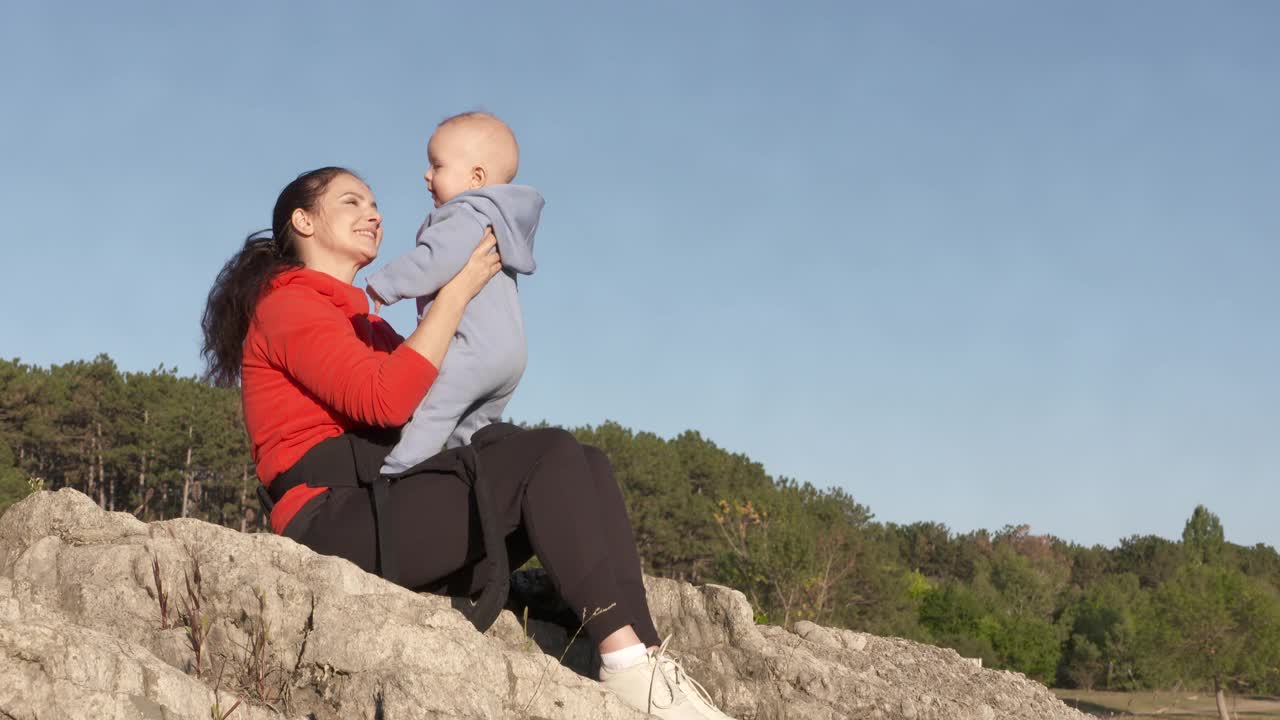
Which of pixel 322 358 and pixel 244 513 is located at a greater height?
pixel 244 513

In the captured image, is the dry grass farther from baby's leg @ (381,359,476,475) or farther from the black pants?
baby's leg @ (381,359,476,475)

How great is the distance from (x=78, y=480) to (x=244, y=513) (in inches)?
335

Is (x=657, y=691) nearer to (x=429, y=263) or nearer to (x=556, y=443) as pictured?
(x=556, y=443)

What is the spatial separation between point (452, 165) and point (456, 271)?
0.60 m

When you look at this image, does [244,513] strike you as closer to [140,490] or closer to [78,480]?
[140,490]

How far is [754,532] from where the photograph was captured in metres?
35.6

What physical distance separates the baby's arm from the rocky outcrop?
0.96m

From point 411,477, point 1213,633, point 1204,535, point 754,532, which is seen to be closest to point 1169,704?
point 1213,633

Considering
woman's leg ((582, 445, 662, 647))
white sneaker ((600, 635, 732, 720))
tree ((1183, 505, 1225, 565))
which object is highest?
tree ((1183, 505, 1225, 565))

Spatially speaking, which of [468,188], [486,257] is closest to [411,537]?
[486,257]

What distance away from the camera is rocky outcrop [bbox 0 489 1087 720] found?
8.77 ft

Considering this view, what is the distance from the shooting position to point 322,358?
155 inches

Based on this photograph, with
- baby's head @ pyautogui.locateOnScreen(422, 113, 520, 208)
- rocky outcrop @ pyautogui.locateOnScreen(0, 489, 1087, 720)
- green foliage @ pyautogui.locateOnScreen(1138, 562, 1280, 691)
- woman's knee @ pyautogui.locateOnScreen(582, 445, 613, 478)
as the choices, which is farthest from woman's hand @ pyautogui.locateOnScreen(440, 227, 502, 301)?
green foliage @ pyautogui.locateOnScreen(1138, 562, 1280, 691)

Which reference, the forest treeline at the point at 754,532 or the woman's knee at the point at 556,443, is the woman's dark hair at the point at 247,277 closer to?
the woman's knee at the point at 556,443
